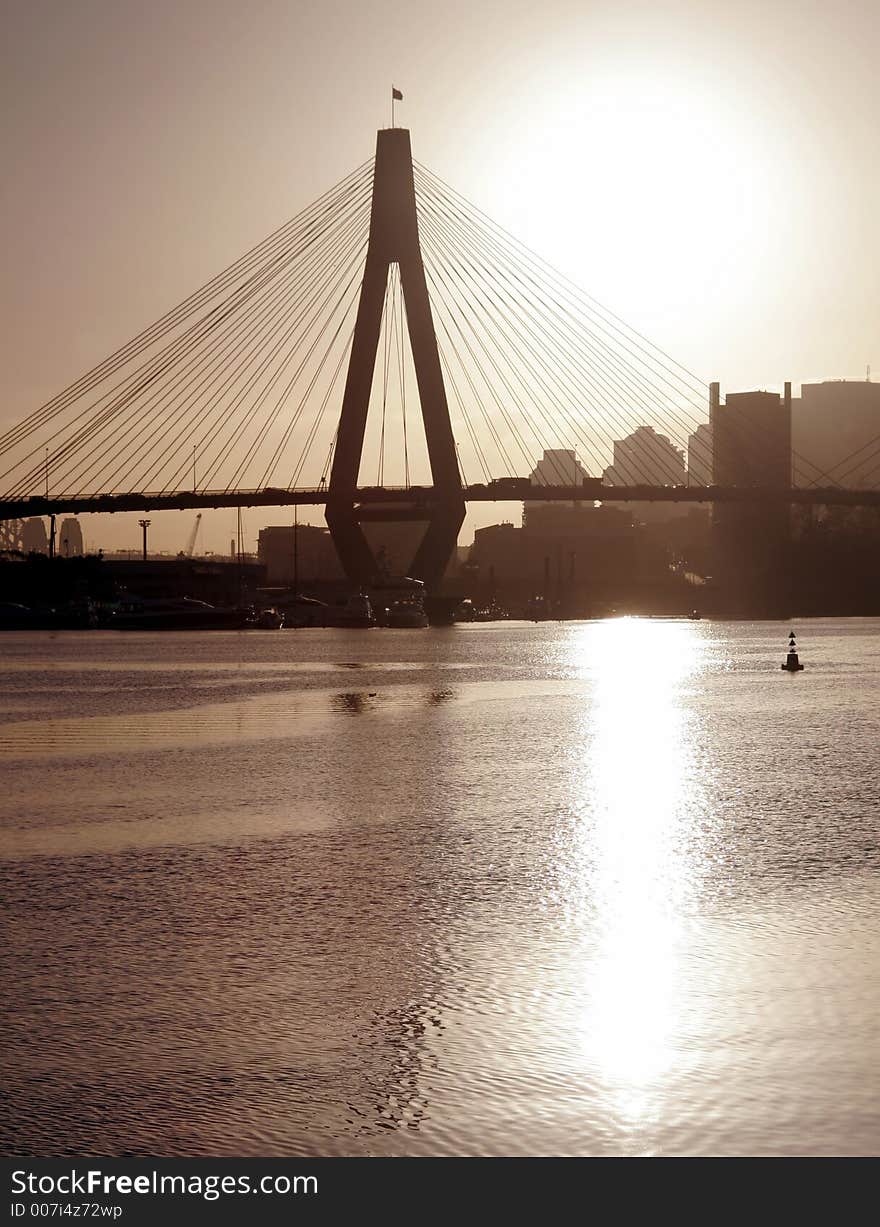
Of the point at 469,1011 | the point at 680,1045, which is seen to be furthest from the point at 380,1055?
the point at 680,1045

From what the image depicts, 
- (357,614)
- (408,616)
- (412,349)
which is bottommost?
(408,616)

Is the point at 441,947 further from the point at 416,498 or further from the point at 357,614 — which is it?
the point at 357,614

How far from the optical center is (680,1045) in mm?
8453

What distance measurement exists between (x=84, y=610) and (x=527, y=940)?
11720cm

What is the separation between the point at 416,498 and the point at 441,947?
80.5 metres

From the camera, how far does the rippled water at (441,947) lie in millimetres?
7438

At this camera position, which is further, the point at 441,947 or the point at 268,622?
the point at 268,622

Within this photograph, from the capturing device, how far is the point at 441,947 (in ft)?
35.3

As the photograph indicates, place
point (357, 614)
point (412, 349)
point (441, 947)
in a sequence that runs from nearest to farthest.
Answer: point (441, 947), point (412, 349), point (357, 614)

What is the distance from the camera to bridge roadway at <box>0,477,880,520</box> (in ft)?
295

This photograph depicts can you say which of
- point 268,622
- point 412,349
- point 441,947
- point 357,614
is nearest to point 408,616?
point 357,614

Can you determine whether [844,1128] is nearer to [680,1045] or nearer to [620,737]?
[680,1045]

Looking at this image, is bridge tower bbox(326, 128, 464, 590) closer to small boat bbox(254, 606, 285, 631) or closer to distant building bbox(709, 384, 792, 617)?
small boat bbox(254, 606, 285, 631)

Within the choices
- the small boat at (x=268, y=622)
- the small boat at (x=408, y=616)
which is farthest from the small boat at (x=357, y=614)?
the small boat at (x=268, y=622)
